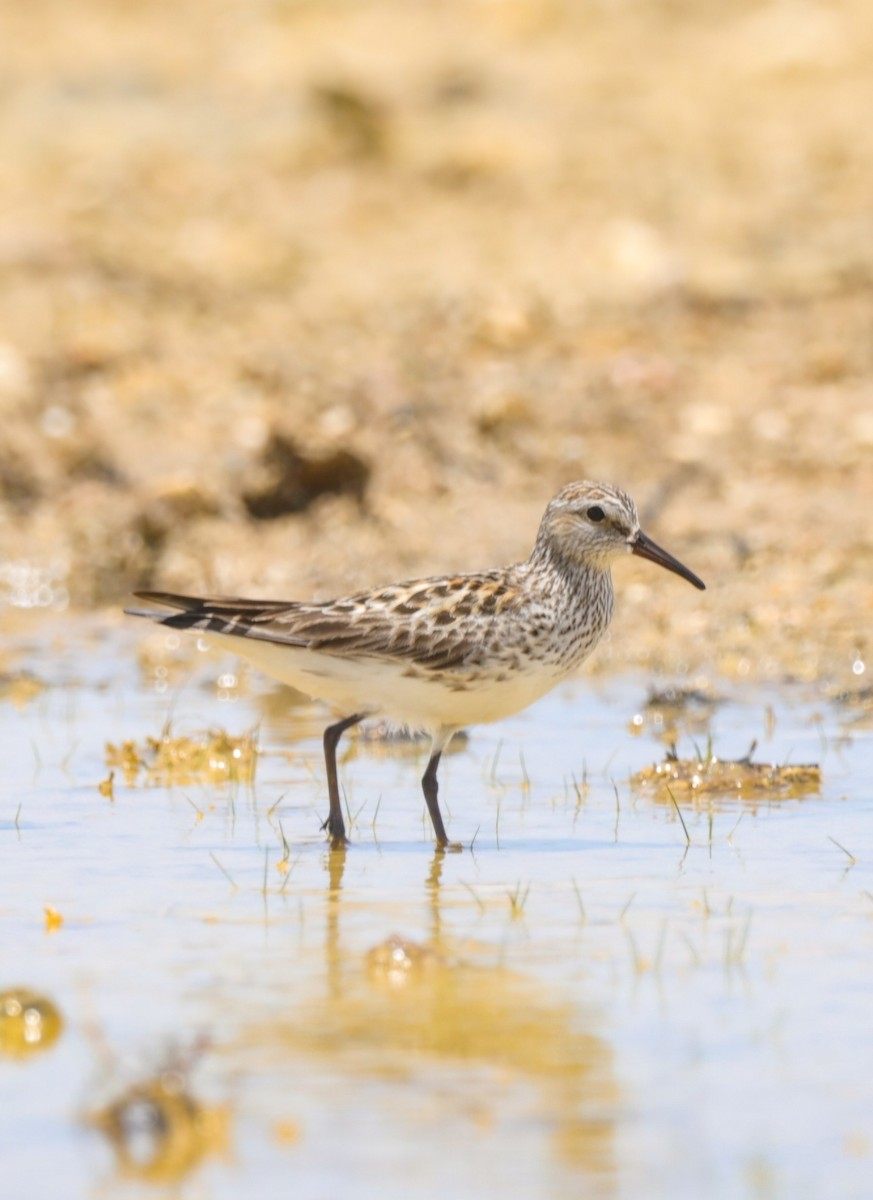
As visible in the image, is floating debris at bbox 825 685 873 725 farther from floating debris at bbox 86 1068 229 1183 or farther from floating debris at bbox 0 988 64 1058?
floating debris at bbox 86 1068 229 1183

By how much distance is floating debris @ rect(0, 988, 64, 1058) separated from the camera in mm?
5609

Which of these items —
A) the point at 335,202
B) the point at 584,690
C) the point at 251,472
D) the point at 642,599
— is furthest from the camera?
the point at 335,202

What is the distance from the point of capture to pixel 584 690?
1193cm

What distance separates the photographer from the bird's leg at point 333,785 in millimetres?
8336

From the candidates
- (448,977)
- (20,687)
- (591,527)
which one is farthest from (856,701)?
(448,977)

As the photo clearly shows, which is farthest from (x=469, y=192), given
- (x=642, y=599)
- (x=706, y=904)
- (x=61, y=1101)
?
(x=61, y=1101)

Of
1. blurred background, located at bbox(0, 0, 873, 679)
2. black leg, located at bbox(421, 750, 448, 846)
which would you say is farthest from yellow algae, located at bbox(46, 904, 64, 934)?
blurred background, located at bbox(0, 0, 873, 679)

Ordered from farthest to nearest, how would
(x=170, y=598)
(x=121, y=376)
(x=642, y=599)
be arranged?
1. (x=121, y=376)
2. (x=642, y=599)
3. (x=170, y=598)

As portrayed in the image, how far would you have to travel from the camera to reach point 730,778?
923 cm

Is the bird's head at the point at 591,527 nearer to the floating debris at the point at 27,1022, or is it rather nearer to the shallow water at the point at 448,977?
the shallow water at the point at 448,977

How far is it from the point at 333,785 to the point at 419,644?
69cm

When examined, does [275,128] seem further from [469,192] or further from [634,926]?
[634,926]

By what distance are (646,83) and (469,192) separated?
125 inches

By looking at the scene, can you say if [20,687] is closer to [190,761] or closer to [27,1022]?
[190,761]
